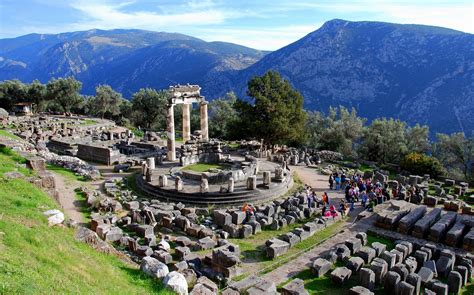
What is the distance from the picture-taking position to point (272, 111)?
142 ft

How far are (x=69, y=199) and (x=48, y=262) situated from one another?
1652 centimetres

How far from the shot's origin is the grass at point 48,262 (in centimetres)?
864

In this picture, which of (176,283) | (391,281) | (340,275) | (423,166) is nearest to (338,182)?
(423,166)

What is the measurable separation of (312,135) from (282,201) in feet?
117

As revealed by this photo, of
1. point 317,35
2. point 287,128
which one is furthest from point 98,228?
point 317,35

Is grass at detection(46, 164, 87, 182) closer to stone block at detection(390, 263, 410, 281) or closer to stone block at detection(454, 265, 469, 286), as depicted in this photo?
stone block at detection(390, 263, 410, 281)

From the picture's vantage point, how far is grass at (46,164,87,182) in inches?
1210

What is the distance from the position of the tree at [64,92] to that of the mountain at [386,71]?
84886 mm

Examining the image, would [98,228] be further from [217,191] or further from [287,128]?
[287,128]

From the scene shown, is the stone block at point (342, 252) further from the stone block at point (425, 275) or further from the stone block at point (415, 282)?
the stone block at point (415, 282)

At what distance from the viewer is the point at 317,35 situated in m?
162

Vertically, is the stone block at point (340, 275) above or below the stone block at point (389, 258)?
below

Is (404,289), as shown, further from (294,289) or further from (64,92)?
(64,92)

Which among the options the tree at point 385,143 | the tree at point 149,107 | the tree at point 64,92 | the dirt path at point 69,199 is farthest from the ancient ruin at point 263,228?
the tree at point 64,92
